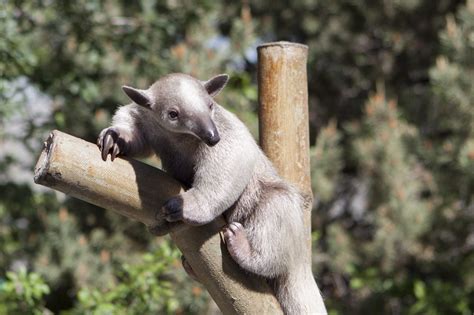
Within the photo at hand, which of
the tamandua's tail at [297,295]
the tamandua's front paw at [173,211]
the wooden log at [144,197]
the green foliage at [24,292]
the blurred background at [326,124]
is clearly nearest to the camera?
the wooden log at [144,197]

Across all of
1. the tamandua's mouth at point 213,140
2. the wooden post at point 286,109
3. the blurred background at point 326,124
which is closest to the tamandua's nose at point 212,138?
the tamandua's mouth at point 213,140

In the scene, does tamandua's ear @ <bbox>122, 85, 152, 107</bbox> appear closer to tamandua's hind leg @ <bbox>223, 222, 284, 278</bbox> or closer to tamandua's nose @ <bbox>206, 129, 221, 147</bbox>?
tamandua's nose @ <bbox>206, 129, 221, 147</bbox>

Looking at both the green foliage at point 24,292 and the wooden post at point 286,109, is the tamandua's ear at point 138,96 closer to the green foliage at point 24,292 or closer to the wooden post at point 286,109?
the wooden post at point 286,109

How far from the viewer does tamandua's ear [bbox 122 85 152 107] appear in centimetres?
245

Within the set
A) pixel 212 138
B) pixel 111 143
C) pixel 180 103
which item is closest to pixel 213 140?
pixel 212 138

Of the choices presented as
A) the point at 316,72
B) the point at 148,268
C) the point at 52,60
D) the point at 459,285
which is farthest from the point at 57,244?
the point at 459,285

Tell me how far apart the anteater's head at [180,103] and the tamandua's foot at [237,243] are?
1.11 feet

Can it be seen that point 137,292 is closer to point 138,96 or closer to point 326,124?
point 138,96

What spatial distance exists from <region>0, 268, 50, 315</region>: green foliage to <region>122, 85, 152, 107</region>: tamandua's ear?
4.58 ft

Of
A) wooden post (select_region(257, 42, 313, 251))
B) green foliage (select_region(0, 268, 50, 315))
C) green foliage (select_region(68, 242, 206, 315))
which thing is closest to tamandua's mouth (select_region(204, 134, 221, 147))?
wooden post (select_region(257, 42, 313, 251))

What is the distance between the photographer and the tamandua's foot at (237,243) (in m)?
2.38

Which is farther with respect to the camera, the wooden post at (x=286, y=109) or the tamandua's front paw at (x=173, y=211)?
the wooden post at (x=286, y=109)

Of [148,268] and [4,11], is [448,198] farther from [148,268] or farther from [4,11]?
[4,11]

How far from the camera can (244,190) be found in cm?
251
